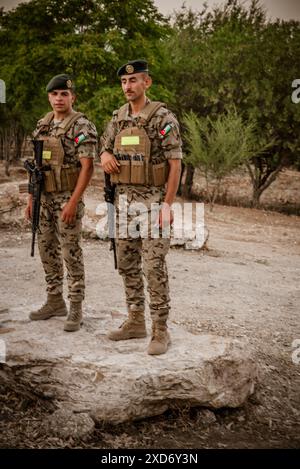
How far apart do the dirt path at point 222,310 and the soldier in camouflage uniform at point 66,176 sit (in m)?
0.90

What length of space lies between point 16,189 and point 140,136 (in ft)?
24.2

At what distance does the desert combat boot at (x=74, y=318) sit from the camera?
3746 mm

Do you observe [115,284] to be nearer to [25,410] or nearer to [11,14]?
[25,410]

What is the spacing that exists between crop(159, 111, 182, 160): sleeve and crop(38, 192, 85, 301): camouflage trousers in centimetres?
92

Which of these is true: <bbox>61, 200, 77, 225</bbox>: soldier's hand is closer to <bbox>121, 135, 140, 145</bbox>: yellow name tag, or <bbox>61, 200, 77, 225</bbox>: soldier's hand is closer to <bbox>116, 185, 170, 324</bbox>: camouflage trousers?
<bbox>116, 185, 170, 324</bbox>: camouflage trousers

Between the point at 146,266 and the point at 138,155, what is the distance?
828 millimetres

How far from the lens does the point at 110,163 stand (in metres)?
3.38

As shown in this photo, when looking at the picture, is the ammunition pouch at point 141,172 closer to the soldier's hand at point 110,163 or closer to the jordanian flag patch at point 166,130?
the soldier's hand at point 110,163

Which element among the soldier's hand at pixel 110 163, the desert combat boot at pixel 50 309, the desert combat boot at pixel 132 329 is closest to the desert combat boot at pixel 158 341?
the desert combat boot at pixel 132 329

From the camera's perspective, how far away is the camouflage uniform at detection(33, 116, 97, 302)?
3.55m

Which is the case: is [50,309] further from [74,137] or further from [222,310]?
[222,310]

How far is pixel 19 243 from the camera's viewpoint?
8.38 m

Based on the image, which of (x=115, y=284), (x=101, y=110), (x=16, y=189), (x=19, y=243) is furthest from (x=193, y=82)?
(x=115, y=284)

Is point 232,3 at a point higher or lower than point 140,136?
higher
